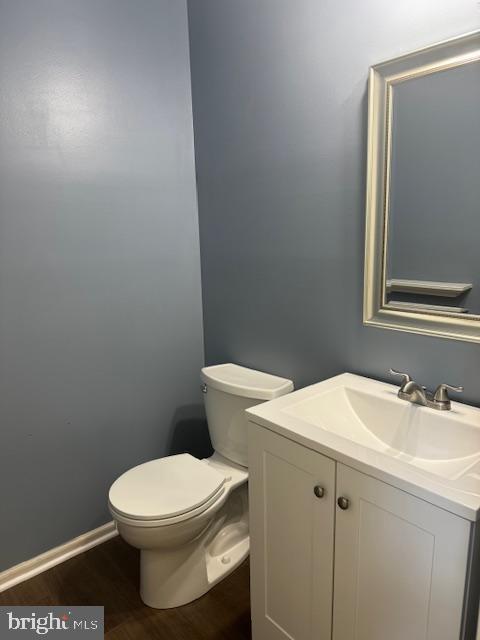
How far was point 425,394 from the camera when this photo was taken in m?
1.32

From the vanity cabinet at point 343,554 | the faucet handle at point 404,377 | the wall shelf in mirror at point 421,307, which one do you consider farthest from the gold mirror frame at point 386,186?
the vanity cabinet at point 343,554

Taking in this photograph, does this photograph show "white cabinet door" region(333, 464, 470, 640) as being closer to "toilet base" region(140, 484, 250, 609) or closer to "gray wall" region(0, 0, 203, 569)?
"toilet base" region(140, 484, 250, 609)

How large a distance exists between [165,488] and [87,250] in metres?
1.01

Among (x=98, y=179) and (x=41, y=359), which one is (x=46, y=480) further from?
(x=98, y=179)

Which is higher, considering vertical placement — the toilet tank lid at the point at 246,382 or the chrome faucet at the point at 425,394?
the chrome faucet at the point at 425,394

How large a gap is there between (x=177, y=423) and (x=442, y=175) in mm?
1653

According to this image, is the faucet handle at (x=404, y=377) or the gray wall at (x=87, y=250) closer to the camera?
the faucet handle at (x=404, y=377)

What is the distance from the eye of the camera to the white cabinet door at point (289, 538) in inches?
46.1

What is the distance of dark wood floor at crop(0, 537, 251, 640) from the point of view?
5.25 ft

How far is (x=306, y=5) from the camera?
1.53m

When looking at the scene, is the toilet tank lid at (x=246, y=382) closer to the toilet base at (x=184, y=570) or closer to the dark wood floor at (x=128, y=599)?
the toilet base at (x=184, y=570)

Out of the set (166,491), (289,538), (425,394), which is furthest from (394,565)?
(166,491)

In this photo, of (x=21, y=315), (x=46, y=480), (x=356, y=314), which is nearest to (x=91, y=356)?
(x=21, y=315)

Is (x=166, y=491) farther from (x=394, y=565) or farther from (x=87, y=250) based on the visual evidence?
(x=87, y=250)
